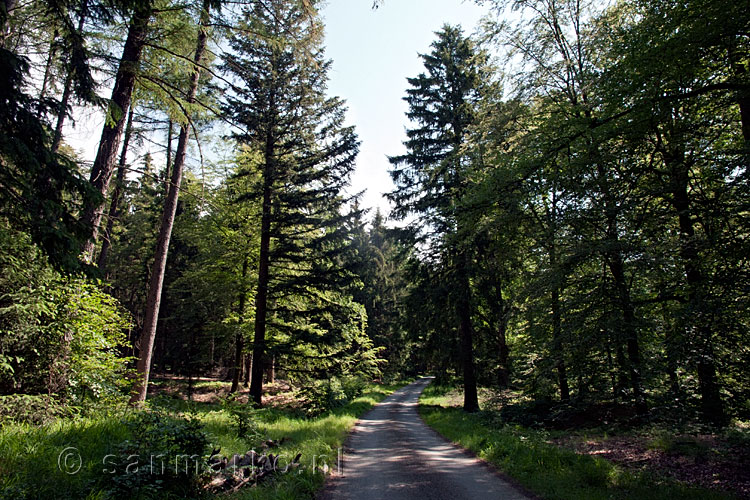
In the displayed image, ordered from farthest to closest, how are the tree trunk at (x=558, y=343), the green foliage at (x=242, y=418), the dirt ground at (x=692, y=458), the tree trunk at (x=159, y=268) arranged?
1. the tree trunk at (x=159, y=268)
2. the green foliage at (x=242, y=418)
3. the tree trunk at (x=558, y=343)
4. the dirt ground at (x=692, y=458)

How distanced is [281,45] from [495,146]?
6776mm

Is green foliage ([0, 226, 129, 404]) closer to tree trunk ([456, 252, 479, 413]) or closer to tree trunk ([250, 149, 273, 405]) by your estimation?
tree trunk ([250, 149, 273, 405])

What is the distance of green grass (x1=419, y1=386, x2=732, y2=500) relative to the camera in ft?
16.8

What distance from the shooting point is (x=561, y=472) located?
6203 millimetres

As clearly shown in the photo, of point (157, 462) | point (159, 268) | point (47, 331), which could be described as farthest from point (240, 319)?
point (157, 462)

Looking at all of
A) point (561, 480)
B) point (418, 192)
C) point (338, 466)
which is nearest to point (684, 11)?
point (561, 480)

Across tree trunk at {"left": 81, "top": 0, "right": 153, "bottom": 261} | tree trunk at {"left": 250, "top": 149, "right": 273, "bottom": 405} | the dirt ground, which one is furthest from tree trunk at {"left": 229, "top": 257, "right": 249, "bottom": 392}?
the dirt ground

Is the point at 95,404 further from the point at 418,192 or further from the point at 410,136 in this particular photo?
the point at 410,136

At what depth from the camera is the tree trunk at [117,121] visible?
7.31m

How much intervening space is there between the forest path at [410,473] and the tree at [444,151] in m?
6.23

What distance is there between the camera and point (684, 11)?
533 centimetres

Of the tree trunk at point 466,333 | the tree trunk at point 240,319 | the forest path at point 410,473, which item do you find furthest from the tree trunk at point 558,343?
the tree trunk at point 240,319

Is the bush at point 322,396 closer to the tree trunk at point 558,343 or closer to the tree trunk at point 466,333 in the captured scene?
the tree trunk at point 466,333

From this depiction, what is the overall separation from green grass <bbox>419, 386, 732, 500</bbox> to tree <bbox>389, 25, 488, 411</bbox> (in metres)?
6.10
